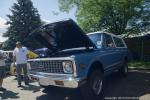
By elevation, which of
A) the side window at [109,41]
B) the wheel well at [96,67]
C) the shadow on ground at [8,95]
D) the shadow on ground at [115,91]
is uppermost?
the side window at [109,41]

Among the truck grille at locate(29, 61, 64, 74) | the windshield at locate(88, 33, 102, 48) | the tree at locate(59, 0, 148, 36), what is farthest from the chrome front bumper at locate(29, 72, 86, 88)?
the tree at locate(59, 0, 148, 36)

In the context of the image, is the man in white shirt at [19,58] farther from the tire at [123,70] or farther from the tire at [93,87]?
the tire at [123,70]

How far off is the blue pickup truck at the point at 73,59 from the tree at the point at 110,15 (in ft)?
35.7

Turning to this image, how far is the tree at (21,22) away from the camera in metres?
31.1

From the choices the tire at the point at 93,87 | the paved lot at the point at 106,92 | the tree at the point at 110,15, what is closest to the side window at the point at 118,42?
the paved lot at the point at 106,92

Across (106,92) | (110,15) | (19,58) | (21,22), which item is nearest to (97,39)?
(106,92)

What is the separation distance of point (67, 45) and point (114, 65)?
2.08 metres

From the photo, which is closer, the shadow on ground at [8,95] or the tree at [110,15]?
the shadow on ground at [8,95]

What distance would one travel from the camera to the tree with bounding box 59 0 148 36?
19.2 metres

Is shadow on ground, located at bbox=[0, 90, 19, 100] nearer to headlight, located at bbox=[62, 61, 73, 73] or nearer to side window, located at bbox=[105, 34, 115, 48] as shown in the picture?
headlight, located at bbox=[62, 61, 73, 73]

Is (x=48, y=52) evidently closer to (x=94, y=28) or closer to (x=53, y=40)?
(x=53, y=40)

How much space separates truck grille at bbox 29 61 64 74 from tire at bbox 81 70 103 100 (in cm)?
82

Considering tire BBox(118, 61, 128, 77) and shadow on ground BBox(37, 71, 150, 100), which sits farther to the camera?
tire BBox(118, 61, 128, 77)

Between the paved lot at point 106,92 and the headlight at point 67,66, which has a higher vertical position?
the headlight at point 67,66
